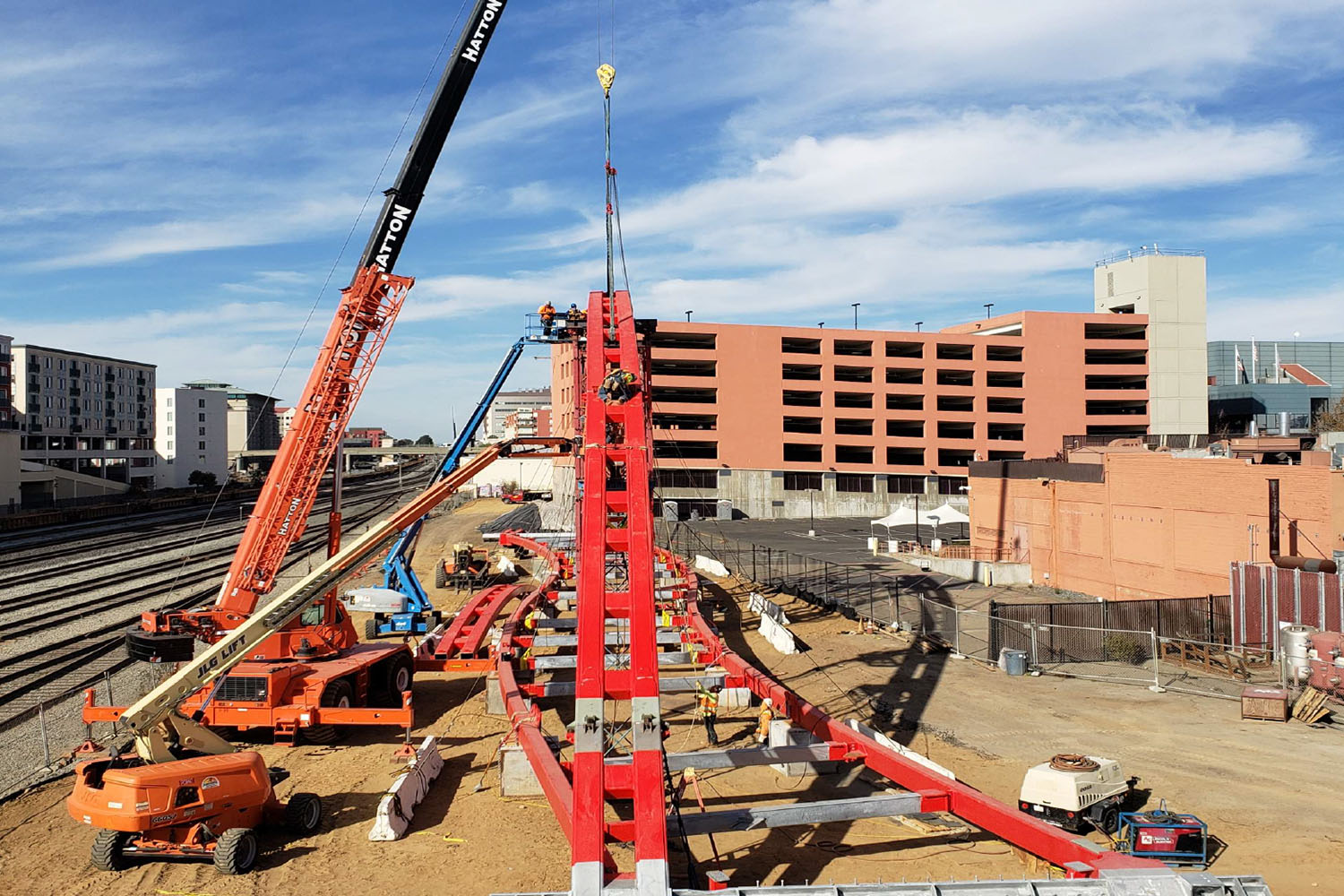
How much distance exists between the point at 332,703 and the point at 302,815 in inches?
177

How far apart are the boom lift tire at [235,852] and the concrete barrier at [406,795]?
173 centimetres

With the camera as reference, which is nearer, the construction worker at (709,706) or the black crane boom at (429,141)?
the construction worker at (709,706)

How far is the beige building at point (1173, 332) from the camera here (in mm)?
79812

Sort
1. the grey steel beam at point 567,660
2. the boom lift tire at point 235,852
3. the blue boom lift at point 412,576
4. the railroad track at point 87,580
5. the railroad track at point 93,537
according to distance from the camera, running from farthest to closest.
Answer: the railroad track at point 93,537
the railroad track at point 87,580
the blue boom lift at point 412,576
the grey steel beam at point 567,660
the boom lift tire at point 235,852

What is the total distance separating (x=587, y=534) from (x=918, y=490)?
227 ft

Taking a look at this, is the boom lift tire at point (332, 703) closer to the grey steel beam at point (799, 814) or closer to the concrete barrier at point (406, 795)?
the concrete barrier at point (406, 795)

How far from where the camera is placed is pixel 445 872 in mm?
12531

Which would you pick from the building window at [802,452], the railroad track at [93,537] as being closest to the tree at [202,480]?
the railroad track at [93,537]

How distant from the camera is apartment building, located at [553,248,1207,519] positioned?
246 feet

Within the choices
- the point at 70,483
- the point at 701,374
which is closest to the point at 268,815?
the point at 701,374

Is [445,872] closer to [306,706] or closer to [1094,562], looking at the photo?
[306,706]

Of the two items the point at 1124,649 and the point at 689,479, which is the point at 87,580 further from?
the point at 1124,649

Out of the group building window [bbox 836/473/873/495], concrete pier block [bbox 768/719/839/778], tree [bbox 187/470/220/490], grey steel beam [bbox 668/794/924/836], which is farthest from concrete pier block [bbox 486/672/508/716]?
tree [bbox 187/470/220/490]

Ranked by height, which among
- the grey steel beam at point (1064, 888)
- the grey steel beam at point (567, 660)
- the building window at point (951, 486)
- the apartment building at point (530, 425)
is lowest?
the grey steel beam at point (567, 660)
